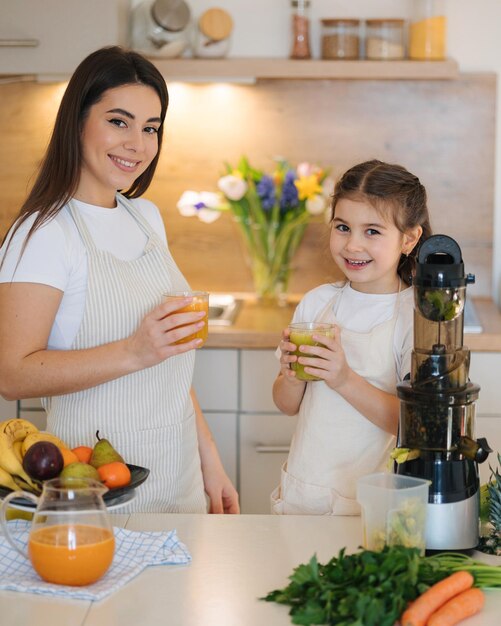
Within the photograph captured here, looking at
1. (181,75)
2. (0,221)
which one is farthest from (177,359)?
(0,221)

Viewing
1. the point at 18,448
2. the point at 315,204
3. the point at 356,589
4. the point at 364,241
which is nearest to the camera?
the point at 356,589

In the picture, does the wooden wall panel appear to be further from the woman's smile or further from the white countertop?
the white countertop

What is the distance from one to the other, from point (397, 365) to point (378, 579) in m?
0.70

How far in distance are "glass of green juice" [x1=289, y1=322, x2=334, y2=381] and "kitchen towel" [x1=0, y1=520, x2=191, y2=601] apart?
0.40 metres

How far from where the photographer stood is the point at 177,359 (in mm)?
1941

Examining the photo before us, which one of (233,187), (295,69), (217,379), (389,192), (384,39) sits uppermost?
(384,39)

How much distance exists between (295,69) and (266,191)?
0.40 metres

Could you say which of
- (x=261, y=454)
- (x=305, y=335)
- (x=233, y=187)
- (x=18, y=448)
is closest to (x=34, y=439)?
(x=18, y=448)

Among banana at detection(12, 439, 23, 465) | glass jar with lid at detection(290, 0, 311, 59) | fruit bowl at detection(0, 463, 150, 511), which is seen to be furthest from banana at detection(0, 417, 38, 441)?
glass jar with lid at detection(290, 0, 311, 59)

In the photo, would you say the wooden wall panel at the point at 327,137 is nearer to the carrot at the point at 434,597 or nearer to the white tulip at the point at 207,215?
the white tulip at the point at 207,215

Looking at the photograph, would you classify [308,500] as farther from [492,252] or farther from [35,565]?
[492,252]

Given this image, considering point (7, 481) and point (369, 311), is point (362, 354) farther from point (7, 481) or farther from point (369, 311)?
point (7, 481)

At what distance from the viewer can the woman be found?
1.73m

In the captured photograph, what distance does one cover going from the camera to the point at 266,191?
3121 millimetres
